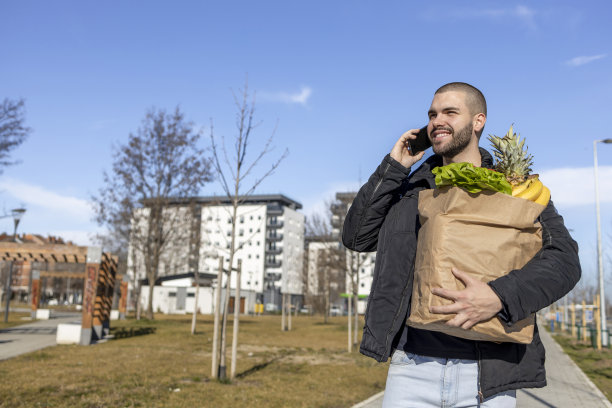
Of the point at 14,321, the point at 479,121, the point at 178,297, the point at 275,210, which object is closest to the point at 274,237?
the point at 275,210

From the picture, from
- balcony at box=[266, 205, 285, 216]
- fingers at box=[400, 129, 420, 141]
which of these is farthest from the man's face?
balcony at box=[266, 205, 285, 216]

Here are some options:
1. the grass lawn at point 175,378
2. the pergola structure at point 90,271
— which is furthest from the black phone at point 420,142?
the pergola structure at point 90,271

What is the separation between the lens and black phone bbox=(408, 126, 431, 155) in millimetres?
2396

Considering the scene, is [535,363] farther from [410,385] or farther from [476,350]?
[410,385]

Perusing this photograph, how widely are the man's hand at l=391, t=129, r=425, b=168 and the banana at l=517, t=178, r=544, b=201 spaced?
61cm

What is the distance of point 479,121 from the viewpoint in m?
2.32

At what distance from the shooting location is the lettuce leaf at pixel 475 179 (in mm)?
1846

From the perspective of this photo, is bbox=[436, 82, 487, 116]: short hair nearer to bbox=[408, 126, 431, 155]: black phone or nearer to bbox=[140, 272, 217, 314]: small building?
bbox=[408, 126, 431, 155]: black phone

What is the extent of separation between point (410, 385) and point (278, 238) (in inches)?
3907

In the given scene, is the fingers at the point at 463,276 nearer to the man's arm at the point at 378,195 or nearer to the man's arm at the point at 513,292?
the man's arm at the point at 513,292

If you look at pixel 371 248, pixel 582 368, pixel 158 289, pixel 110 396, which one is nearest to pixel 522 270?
pixel 371 248

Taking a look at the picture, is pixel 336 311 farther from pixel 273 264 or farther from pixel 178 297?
pixel 178 297

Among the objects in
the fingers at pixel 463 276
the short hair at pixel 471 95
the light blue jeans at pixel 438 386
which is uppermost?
the short hair at pixel 471 95

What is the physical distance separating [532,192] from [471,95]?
58 centimetres
